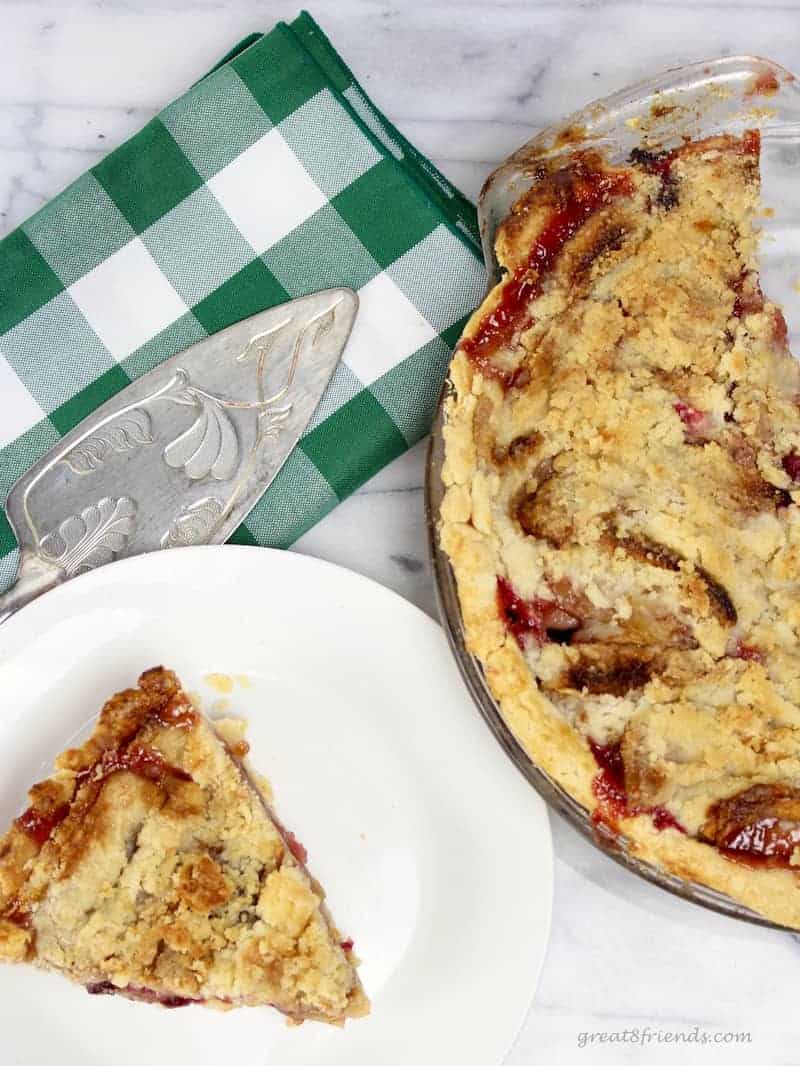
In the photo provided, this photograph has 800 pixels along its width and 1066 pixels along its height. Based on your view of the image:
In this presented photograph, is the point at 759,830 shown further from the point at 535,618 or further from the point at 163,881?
the point at 163,881

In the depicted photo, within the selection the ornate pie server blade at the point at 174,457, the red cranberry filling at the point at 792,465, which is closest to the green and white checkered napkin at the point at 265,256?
the ornate pie server blade at the point at 174,457

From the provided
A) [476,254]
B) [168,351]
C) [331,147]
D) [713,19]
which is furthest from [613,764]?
[713,19]

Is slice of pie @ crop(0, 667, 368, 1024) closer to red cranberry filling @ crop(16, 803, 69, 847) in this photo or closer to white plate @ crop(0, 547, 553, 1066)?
red cranberry filling @ crop(16, 803, 69, 847)

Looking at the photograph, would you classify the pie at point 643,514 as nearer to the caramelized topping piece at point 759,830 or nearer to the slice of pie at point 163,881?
the caramelized topping piece at point 759,830

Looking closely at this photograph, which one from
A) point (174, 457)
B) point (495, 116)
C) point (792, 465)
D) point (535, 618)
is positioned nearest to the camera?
point (535, 618)

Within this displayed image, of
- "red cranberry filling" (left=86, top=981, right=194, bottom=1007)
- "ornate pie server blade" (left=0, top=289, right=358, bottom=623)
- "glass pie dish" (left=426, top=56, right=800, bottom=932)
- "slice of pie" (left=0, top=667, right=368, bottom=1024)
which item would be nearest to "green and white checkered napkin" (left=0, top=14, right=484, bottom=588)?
"ornate pie server blade" (left=0, top=289, right=358, bottom=623)

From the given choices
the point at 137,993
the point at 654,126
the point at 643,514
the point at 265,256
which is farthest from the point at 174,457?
the point at 654,126
